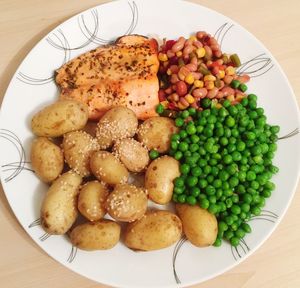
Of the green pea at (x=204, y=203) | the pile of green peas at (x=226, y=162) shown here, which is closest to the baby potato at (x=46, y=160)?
the pile of green peas at (x=226, y=162)

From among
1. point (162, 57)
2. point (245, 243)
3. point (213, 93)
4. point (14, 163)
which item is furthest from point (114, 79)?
point (245, 243)

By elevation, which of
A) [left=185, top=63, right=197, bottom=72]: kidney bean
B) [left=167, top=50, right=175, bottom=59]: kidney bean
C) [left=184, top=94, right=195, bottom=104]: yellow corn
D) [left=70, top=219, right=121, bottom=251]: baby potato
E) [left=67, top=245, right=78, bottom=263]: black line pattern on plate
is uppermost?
[left=167, top=50, right=175, bottom=59]: kidney bean

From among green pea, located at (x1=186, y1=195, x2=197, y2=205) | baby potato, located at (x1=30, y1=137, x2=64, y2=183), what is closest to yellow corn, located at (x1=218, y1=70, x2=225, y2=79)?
green pea, located at (x1=186, y1=195, x2=197, y2=205)

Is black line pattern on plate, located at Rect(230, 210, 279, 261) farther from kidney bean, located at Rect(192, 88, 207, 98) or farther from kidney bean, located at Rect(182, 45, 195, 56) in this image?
kidney bean, located at Rect(182, 45, 195, 56)

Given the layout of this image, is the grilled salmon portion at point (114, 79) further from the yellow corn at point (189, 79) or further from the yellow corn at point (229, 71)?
the yellow corn at point (229, 71)

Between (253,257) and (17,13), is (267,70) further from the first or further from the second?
(17,13)

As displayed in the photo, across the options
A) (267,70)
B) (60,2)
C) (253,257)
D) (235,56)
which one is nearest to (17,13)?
(60,2)

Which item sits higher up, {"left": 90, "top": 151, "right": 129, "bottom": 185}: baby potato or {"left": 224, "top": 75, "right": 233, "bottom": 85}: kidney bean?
{"left": 224, "top": 75, "right": 233, "bottom": 85}: kidney bean
